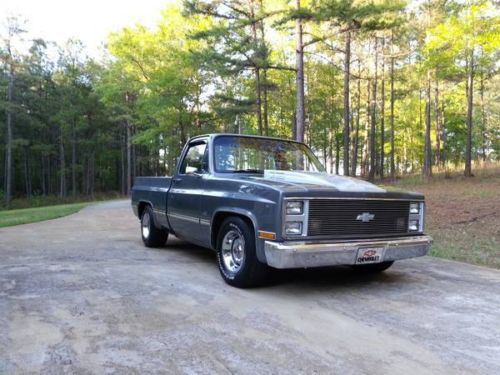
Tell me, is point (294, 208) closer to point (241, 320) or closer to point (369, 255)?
point (369, 255)

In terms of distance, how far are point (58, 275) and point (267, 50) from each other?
1687 centimetres

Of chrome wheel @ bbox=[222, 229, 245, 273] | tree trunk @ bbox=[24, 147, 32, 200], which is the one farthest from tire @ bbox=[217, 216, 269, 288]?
tree trunk @ bbox=[24, 147, 32, 200]

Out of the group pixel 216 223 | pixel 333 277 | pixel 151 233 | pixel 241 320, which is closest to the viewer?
A: pixel 241 320

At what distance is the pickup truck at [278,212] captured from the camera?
4398 mm

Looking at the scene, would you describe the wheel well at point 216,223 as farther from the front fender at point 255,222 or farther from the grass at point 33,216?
the grass at point 33,216

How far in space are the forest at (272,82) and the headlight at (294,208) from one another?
1120cm

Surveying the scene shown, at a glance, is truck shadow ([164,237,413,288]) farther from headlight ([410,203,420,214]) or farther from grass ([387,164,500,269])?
grass ([387,164,500,269])

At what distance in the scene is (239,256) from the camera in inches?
201

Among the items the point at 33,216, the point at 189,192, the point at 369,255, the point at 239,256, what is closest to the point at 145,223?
the point at 189,192

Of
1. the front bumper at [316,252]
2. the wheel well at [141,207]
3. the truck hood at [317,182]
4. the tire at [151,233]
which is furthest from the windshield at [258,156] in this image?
the wheel well at [141,207]

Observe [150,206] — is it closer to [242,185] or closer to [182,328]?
[242,185]

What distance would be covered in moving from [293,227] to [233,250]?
1.11 m

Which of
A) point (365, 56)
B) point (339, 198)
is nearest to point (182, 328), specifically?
point (339, 198)

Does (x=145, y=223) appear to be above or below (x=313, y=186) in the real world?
below
